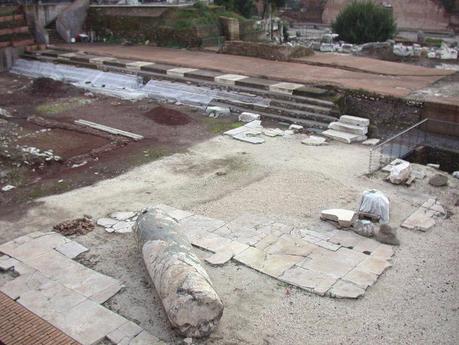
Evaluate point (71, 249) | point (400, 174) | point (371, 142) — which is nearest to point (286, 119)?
point (371, 142)

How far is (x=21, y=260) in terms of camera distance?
721 centimetres

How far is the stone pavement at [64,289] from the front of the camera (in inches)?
228

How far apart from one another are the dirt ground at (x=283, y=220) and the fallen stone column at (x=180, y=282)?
23 cm

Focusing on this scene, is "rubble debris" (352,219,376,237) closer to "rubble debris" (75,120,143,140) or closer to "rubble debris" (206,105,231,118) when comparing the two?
"rubble debris" (75,120,143,140)

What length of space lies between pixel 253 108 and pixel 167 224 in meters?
7.71

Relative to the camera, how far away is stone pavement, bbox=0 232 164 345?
579 centimetres

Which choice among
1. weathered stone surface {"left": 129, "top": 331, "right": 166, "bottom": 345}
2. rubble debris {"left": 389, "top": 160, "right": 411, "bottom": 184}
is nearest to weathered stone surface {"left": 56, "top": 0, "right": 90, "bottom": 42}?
rubble debris {"left": 389, "top": 160, "right": 411, "bottom": 184}

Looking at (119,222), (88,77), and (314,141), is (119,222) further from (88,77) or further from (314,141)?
(88,77)

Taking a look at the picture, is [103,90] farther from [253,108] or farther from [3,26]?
[3,26]

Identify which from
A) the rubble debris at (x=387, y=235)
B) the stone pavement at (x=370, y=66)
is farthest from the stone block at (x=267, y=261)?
the stone pavement at (x=370, y=66)

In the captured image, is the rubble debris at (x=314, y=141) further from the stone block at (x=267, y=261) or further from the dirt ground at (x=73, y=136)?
the stone block at (x=267, y=261)

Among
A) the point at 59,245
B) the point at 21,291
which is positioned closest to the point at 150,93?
the point at 59,245

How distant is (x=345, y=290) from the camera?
6.48 m

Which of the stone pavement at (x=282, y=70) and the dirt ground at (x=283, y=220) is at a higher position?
the stone pavement at (x=282, y=70)
